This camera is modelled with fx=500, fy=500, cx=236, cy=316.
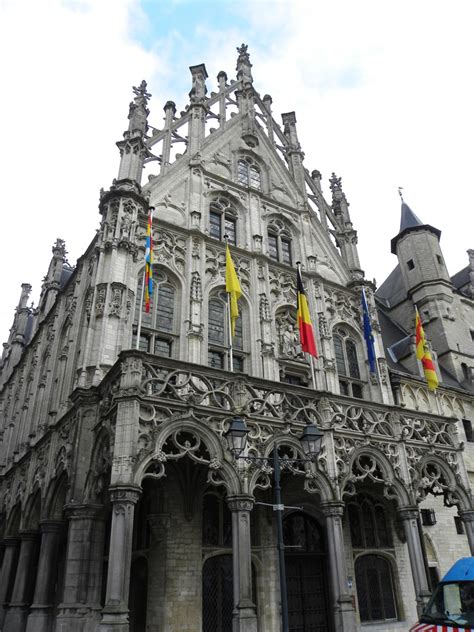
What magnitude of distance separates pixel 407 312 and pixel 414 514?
59.8 feet

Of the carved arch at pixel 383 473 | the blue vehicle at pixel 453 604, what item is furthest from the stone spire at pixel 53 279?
the blue vehicle at pixel 453 604

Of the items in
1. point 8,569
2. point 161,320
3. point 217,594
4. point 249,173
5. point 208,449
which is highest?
point 249,173

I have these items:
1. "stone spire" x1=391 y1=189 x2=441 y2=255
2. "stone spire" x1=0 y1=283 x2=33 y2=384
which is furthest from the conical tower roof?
"stone spire" x1=0 y1=283 x2=33 y2=384

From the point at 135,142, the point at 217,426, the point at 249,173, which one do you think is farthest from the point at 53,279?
the point at 217,426

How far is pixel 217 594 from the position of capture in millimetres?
15008

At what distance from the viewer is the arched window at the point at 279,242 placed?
74.8ft

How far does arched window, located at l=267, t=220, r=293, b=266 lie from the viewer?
22.8 metres

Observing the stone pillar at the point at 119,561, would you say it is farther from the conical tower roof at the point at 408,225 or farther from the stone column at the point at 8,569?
the conical tower roof at the point at 408,225

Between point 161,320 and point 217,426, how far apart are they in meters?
5.82

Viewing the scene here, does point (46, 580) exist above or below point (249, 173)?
below

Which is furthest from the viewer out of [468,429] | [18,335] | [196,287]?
[18,335]

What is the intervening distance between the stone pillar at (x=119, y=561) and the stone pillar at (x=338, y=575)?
5738 millimetres

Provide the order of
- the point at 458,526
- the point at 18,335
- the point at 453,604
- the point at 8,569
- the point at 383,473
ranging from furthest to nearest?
the point at 18,335
the point at 458,526
the point at 8,569
the point at 383,473
the point at 453,604

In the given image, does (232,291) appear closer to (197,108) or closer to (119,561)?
(119,561)
